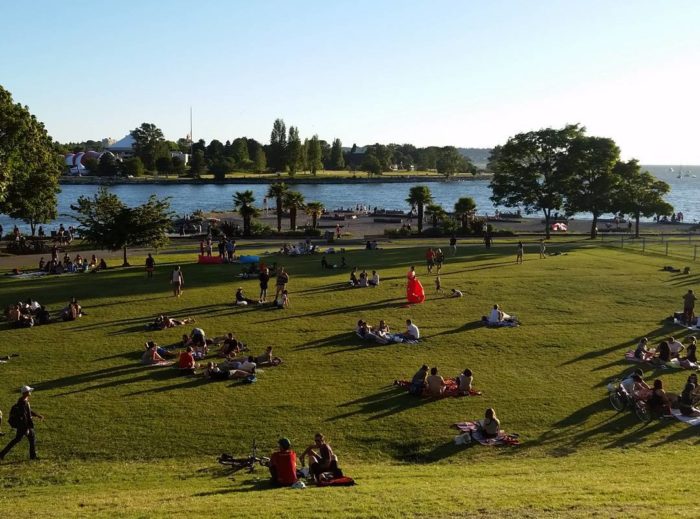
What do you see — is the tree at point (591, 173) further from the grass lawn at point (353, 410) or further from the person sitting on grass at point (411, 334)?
the person sitting on grass at point (411, 334)

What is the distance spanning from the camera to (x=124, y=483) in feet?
43.1

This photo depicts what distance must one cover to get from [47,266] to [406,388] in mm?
25716

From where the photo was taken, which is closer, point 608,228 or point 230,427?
point 230,427

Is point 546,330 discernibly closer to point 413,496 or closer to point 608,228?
point 413,496

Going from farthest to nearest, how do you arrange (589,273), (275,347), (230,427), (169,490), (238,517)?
(589,273)
(275,347)
(230,427)
(169,490)
(238,517)

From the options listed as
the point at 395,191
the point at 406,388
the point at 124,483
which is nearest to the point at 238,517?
the point at 124,483

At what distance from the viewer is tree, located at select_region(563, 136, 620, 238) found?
58562 mm

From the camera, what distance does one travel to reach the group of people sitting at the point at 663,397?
1700cm

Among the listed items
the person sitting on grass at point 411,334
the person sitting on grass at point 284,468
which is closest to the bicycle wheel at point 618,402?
the person sitting on grass at point 411,334

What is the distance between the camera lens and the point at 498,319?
25.2 m

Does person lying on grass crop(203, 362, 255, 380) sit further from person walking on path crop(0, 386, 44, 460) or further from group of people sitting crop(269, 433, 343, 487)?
group of people sitting crop(269, 433, 343, 487)

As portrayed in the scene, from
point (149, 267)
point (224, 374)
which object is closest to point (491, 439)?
point (224, 374)

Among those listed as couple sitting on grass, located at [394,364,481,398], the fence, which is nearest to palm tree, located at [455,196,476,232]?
the fence

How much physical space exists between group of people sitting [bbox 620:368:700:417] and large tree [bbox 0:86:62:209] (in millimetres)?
38246
